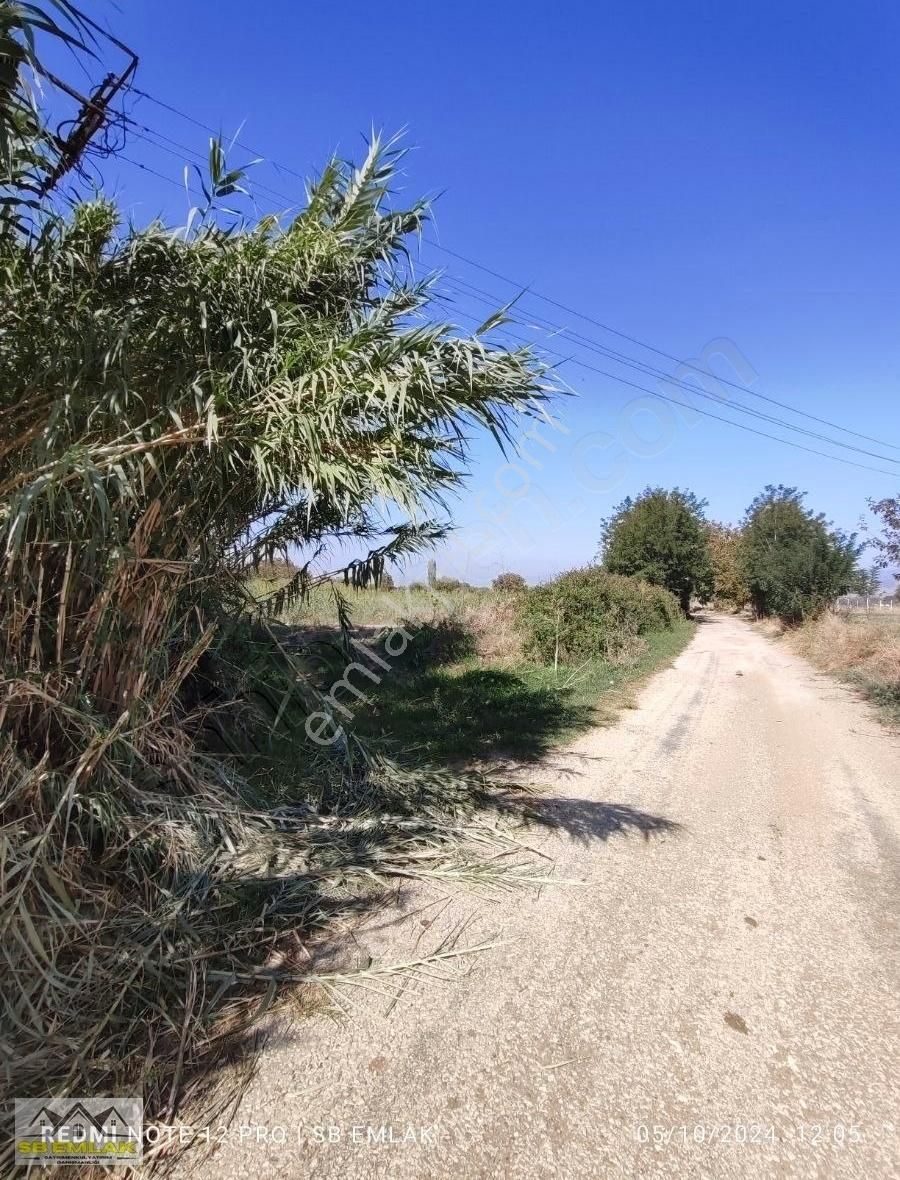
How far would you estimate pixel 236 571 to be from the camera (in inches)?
152

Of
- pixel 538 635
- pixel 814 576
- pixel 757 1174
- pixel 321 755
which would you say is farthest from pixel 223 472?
pixel 814 576

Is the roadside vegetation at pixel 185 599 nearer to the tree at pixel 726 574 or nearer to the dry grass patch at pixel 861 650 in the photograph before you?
the dry grass patch at pixel 861 650

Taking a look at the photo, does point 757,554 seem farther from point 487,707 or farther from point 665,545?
point 487,707

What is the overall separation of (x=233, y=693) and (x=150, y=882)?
1.37 meters

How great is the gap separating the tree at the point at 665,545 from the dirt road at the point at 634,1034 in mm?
21385

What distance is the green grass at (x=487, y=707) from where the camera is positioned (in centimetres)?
610

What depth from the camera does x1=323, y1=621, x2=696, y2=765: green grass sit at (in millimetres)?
6102

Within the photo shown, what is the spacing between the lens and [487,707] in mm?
7754

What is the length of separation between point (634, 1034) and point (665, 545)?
24.0 meters

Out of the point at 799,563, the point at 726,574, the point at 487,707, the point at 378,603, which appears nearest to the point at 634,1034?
the point at 487,707

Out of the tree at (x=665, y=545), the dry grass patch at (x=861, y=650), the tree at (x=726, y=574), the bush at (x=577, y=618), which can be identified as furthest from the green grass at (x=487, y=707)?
the tree at (x=726, y=574)

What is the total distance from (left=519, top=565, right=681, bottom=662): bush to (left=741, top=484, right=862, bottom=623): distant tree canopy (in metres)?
7.64

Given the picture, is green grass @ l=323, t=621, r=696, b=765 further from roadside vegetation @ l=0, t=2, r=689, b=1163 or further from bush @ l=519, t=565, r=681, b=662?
roadside vegetation @ l=0, t=2, r=689, b=1163

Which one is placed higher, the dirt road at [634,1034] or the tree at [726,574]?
the tree at [726,574]
